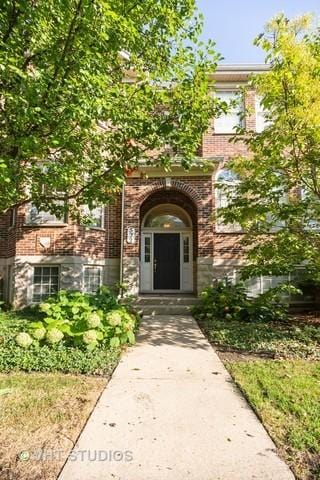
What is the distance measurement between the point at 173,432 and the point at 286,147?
5359 millimetres

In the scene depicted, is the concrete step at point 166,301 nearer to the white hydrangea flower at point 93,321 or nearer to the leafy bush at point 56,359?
the white hydrangea flower at point 93,321

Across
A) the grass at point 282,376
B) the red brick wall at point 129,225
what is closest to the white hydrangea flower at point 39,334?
the grass at point 282,376

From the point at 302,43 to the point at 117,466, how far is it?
21.7ft

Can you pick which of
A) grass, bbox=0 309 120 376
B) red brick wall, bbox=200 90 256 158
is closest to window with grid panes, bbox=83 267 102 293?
grass, bbox=0 309 120 376

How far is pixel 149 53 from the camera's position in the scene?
5.40 metres

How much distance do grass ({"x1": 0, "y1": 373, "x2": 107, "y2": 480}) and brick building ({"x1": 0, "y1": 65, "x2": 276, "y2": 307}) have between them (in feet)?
18.3

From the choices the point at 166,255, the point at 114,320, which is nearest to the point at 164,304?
the point at 166,255

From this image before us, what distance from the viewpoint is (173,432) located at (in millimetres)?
2898

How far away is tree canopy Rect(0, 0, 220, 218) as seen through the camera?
12.2 ft

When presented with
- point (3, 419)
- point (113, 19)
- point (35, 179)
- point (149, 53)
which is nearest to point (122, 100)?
point (113, 19)

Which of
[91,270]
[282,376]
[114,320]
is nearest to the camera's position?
[282,376]

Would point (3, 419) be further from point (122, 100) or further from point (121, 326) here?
point (122, 100)

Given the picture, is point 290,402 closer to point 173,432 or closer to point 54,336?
point 173,432

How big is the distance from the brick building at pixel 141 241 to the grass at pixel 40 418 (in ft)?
18.3
